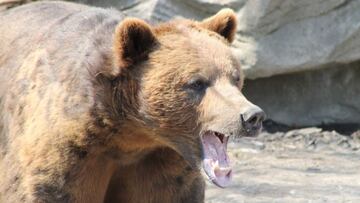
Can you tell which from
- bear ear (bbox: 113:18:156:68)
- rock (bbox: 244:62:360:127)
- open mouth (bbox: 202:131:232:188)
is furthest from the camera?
rock (bbox: 244:62:360:127)

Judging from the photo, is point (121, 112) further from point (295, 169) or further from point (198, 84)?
point (295, 169)

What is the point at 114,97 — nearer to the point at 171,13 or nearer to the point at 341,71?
the point at 171,13

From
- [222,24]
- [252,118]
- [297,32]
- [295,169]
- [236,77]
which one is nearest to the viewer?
[252,118]

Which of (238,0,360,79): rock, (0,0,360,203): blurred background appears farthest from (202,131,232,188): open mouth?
(238,0,360,79): rock

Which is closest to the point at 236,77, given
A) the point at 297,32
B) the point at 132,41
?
the point at 132,41

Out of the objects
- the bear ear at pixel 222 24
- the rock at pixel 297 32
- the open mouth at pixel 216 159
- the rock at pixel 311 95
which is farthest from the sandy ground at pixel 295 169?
the open mouth at pixel 216 159

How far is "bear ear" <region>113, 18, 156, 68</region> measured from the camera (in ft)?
14.9

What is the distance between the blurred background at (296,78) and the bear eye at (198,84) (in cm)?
288

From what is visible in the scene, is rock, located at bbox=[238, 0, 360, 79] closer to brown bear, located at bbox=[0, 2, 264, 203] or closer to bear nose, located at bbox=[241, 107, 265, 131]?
brown bear, located at bbox=[0, 2, 264, 203]

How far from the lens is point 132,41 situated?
4.59 meters

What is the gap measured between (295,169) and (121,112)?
3230mm

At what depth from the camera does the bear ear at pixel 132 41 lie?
4547mm

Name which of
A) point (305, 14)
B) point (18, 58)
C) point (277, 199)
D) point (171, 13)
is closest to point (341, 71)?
point (305, 14)

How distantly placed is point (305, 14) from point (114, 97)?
4345mm
